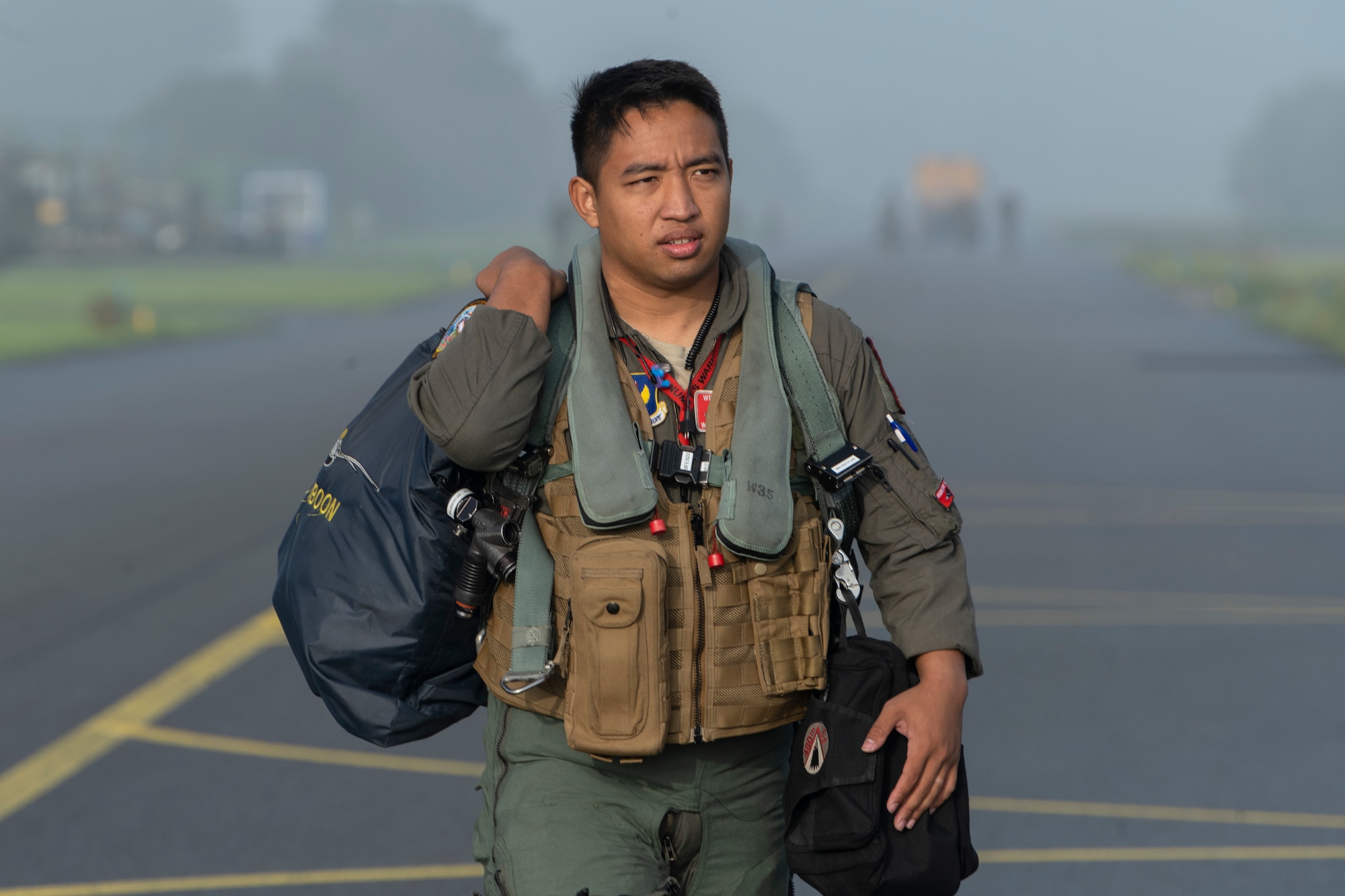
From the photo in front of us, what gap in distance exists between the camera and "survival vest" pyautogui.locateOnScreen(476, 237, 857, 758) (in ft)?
8.25

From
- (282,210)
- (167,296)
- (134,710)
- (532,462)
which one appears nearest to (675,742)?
(532,462)

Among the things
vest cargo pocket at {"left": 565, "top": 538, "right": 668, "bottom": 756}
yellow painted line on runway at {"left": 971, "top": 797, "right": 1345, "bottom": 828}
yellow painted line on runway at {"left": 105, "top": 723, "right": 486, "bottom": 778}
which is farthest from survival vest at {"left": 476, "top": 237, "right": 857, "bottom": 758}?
yellow painted line on runway at {"left": 105, "top": 723, "right": 486, "bottom": 778}

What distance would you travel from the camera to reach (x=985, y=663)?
6781 mm

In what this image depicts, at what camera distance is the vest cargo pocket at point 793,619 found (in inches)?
103

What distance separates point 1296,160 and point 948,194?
5634 cm

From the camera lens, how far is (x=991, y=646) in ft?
23.5

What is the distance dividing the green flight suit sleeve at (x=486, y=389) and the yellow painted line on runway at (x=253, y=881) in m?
2.37

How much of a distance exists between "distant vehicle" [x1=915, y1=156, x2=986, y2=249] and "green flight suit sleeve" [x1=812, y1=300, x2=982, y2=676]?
74069mm

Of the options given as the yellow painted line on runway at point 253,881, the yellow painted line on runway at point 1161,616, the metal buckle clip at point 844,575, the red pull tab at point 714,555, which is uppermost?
the red pull tab at point 714,555

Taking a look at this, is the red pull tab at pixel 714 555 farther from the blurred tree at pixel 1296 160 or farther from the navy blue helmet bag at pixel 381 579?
the blurred tree at pixel 1296 160

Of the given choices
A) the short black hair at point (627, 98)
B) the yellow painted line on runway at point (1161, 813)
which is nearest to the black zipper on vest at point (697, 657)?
the short black hair at point (627, 98)

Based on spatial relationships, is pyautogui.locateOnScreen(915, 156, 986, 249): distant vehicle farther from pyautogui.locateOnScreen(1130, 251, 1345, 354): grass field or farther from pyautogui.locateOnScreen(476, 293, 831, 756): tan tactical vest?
pyautogui.locateOnScreen(476, 293, 831, 756): tan tactical vest

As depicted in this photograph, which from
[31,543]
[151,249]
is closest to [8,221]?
[151,249]

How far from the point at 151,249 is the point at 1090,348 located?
22463mm
